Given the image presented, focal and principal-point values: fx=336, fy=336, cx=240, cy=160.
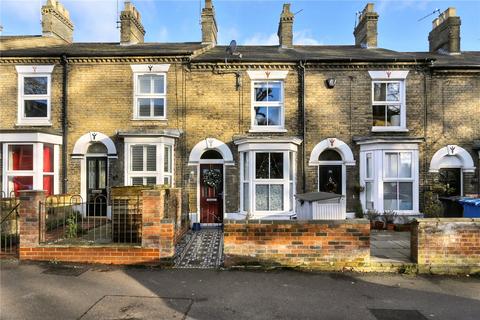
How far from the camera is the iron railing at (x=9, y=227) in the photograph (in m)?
7.21

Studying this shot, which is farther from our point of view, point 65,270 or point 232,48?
point 232,48

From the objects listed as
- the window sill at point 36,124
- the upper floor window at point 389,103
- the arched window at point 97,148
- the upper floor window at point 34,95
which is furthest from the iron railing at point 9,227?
the upper floor window at point 389,103

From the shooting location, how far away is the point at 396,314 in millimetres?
4496

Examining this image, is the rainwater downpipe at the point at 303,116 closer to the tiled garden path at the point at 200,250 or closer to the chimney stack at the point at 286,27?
the chimney stack at the point at 286,27

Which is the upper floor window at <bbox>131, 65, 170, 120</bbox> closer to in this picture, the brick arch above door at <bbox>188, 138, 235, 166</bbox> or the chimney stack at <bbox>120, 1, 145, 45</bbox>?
the brick arch above door at <bbox>188, 138, 235, 166</bbox>

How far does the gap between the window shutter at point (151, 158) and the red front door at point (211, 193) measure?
163 centimetres

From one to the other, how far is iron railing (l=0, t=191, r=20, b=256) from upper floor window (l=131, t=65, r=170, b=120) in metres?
4.78

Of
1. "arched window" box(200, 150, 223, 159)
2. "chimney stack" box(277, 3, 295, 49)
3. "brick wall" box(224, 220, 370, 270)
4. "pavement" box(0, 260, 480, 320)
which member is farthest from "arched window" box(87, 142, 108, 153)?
"chimney stack" box(277, 3, 295, 49)

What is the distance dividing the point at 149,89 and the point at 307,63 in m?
5.62

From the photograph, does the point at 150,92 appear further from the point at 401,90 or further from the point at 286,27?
the point at 401,90

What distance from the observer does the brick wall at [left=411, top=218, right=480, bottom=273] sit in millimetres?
6188

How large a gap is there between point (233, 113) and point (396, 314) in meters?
8.45

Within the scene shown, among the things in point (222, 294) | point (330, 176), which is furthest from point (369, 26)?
point (222, 294)

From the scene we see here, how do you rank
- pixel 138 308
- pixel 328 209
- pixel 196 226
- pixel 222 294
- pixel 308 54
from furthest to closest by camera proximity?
1. pixel 308 54
2. pixel 196 226
3. pixel 328 209
4. pixel 222 294
5. pixel 138 308
